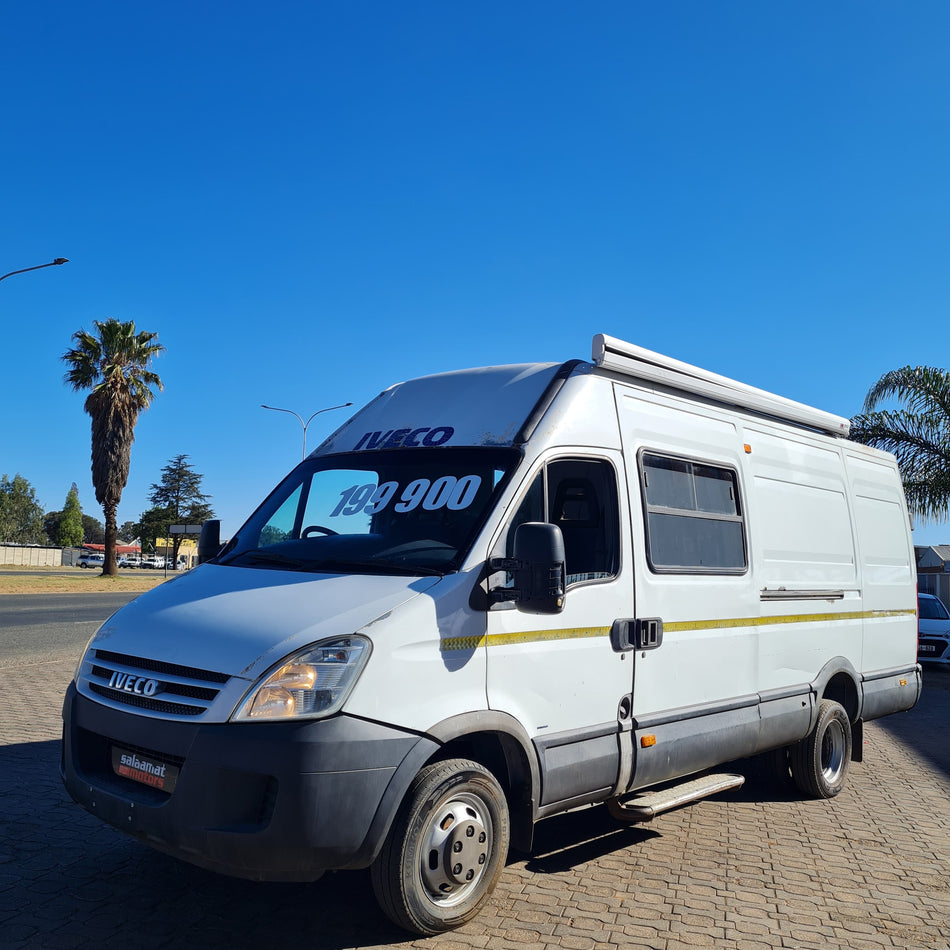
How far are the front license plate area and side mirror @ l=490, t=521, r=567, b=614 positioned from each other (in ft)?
5.14

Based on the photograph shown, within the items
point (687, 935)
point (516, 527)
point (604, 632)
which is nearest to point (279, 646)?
point (516, 527)

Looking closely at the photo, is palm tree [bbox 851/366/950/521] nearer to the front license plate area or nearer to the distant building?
the distant building

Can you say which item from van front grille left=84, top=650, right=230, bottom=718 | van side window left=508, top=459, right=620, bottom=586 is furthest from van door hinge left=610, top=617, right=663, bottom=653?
van front grille left=84, top=650, right=230, bottom=718

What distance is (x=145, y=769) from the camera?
3.91 metres

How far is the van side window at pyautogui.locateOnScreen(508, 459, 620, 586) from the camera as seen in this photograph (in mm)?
4898

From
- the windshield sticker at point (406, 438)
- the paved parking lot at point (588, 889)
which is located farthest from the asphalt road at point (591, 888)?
the windshield sticker at point (406, 438)

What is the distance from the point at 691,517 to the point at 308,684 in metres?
2.94

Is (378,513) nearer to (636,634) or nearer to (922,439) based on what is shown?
(636,634)

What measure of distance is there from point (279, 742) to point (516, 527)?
5.13 feet

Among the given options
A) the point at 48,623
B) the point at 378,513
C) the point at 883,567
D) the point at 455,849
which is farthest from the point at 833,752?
the point at 48,623

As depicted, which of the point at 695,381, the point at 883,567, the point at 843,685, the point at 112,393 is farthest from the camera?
the point at 112,393

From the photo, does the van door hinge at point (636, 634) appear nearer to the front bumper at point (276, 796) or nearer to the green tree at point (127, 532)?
the front bumper at point (276, 796)

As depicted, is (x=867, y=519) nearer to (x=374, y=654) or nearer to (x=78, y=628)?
(x=374, y=654)

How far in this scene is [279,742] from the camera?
361 cm
